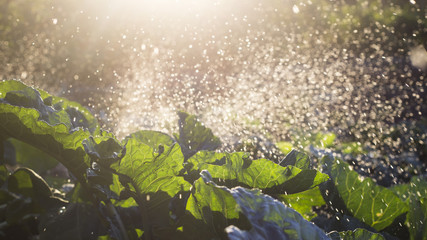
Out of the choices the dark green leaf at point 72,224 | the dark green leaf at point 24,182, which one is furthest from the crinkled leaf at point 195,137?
the dark green leaf at point 24,182

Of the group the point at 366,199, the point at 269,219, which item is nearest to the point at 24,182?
the point at 269,219

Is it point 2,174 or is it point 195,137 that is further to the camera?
point 195,137

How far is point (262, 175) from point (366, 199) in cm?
47

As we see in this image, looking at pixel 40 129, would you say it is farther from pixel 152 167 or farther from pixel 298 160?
pixel 298 160

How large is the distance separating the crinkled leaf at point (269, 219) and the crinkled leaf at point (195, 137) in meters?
0.67

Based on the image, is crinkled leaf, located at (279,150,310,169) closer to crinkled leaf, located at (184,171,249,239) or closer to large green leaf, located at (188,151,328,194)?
large green leaf, located at (188,151,328,194)

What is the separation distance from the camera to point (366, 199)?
119 centimetres

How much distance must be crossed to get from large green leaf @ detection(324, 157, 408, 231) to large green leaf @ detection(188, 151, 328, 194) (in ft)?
0.93

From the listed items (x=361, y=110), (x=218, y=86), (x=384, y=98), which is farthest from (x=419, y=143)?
(x=218, y=86)

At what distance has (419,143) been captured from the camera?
15.9ft

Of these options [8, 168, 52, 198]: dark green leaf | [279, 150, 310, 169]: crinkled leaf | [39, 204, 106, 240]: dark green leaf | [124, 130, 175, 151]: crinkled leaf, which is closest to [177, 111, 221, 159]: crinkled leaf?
[124, 130, 175, 151]: crinkled leaf

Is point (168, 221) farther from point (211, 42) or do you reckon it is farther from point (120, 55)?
point (211, 42)

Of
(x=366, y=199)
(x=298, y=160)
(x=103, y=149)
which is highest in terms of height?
(x=103, y=149)

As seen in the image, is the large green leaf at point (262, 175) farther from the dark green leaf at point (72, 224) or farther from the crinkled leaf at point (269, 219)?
the dark green leaf at point (72, 224)
